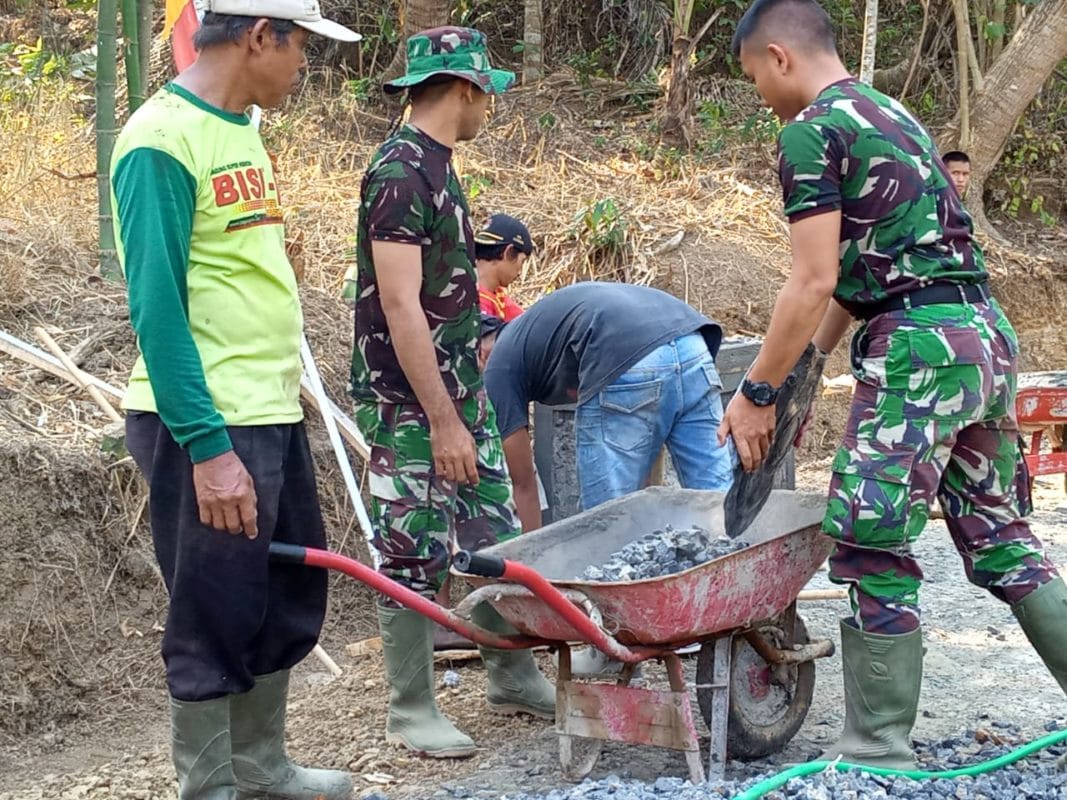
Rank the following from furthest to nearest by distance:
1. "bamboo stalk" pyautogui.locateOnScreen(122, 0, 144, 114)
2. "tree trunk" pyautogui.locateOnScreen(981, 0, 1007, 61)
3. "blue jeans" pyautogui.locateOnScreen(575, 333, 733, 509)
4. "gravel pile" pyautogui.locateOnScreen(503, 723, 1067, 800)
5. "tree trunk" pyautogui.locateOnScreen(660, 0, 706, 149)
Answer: "tree trunk" pyautogui.locateOnScreen(981, 0, 1007, 61)
"tree trunk" pyautogui.locateOnScreen(660, 0, 706, 149)
"bamboo stalk" pyautogui.locateOnScreen(122, 0, 144, 114)
"blue jeans" pyautogui.locateOnScreen(575, 333, 733, 509)
"gravel pile" pyautogui.locateOnScreen(503, 723, 1067, 800)

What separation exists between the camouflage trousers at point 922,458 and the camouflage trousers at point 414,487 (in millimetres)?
1190

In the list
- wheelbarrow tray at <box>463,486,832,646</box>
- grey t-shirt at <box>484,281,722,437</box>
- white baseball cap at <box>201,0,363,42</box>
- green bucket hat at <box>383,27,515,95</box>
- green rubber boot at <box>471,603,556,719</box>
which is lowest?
green rubber boot at <box>471,603,556,719</box>

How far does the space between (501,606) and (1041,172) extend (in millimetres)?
10942

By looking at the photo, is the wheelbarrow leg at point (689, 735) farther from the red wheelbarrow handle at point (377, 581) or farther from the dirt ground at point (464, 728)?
the red wheelbarrow handle at point (377, 581)

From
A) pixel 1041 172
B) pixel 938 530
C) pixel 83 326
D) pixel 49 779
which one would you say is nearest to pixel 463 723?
pixel 49 779

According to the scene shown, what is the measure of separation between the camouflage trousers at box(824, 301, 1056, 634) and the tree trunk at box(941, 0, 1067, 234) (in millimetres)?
8415

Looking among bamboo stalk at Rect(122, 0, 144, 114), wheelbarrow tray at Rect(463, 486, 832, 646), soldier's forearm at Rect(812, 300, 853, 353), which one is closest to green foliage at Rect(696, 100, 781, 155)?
bamboo stalk at Rect(122, 0, 144, 114)

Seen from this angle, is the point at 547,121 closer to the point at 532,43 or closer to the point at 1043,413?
the point at 532,43

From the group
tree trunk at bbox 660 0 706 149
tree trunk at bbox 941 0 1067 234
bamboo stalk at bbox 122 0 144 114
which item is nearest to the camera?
bamboo stalk at bbox 122 0 144 114

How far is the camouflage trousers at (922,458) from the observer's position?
11.9ft

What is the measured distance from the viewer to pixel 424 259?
13.4 feet

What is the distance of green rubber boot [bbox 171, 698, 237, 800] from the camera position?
3.36 meters

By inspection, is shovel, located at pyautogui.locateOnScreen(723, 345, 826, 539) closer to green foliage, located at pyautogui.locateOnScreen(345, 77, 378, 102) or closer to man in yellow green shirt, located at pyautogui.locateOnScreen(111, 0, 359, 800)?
man in yellow green shirt, located at pyautogui.locateOnScreen(111, 0, 359, 800)

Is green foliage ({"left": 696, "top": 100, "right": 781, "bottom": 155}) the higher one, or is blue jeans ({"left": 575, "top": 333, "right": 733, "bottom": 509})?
green foliage ({"left": 696, "top": 100, "right": 781, "bottom": 155})
